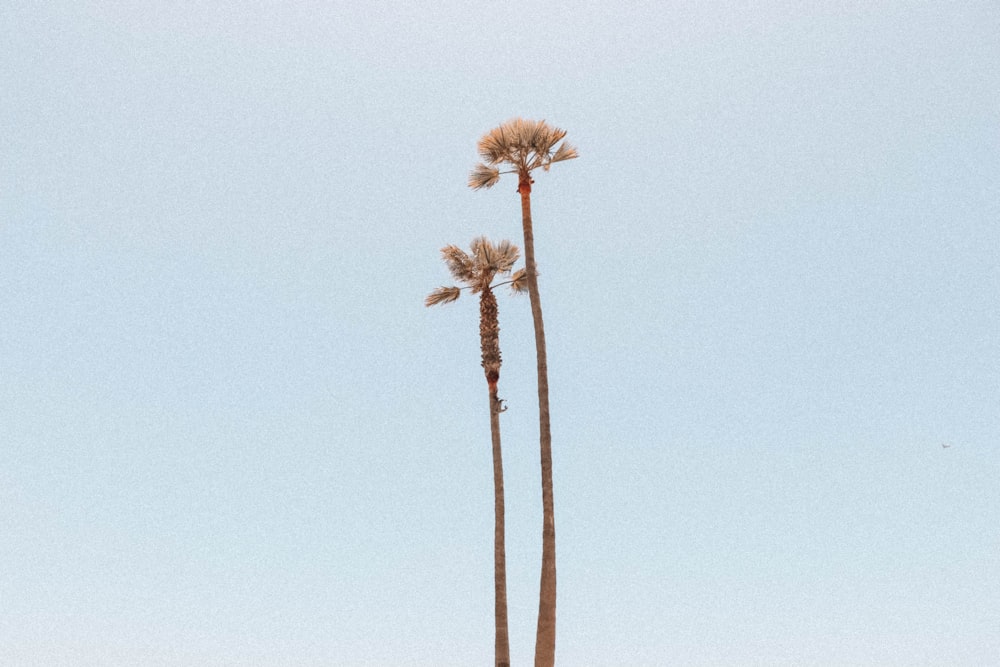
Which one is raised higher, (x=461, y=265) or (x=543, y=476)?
(x=461, y=265)

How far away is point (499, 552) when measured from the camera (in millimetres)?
29000

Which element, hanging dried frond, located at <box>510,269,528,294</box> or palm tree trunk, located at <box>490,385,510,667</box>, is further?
hanging dried frond, located at <box>510,269,528,294</box>

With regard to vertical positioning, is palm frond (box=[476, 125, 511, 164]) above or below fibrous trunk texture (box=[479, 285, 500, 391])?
above

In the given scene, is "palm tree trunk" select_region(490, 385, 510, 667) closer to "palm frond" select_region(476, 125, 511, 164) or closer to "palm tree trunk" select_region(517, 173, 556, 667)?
"palm tree trunk" select_region(517, 173, 556, 667)

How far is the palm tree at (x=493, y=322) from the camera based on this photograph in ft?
92.7

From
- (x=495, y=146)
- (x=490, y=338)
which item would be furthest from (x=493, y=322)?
(x=495, y=146)

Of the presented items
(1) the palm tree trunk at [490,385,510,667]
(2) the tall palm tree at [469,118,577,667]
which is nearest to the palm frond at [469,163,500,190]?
(2) the tall palm tree at [469,118,577,667]

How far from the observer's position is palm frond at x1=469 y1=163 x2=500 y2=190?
30859 millimetres

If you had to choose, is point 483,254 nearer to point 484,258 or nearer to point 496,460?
point 484,258

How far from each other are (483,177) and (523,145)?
5.80 ft

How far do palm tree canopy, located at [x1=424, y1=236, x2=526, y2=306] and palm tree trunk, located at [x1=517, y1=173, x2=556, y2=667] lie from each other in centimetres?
247

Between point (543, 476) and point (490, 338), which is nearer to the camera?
point (543, 476)

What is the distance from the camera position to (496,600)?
2836 cm

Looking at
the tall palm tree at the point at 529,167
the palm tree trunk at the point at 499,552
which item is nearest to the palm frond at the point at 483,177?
the tall palm tree at the point at 529,167
